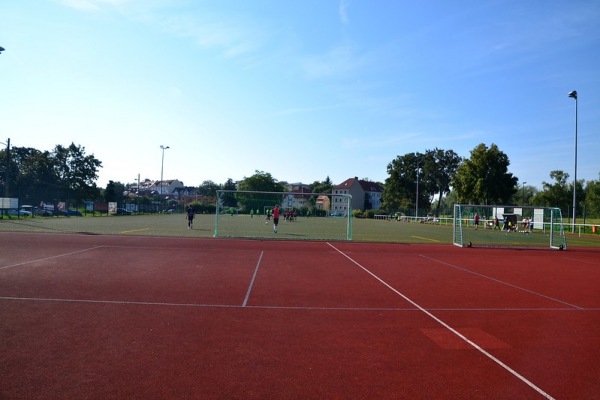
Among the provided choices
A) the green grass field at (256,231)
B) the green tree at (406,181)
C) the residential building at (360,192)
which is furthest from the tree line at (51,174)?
the residential building at (360,192)

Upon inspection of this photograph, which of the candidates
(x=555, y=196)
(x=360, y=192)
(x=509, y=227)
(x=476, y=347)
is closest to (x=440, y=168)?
(x=555, y=196)

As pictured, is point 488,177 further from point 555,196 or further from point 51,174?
point 51,174

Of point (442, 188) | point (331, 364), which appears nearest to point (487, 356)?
point (331, 364)

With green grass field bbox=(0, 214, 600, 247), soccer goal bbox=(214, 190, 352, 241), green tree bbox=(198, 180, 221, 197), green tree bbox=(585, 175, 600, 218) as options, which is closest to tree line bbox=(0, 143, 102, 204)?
green grass field bbox=(0, 214, 600, 247)

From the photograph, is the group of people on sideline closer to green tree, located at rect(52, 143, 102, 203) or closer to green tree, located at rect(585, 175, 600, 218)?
green tree, located at rect(585, 175, 600, 218)

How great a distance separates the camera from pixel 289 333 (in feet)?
21.5

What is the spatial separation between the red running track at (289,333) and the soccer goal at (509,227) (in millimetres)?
12525

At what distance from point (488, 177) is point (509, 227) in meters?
20.4

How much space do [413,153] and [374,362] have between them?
95.3 m

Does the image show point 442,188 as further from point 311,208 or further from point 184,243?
point 184,243

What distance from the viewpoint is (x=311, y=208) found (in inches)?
1642

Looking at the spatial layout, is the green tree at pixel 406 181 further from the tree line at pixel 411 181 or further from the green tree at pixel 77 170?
the green tree at pixel 77 170

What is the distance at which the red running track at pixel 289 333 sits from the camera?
460 cm

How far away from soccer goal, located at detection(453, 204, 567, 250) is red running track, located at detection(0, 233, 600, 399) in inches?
493
